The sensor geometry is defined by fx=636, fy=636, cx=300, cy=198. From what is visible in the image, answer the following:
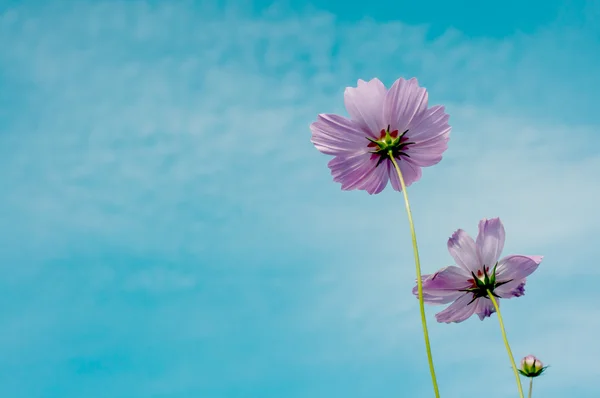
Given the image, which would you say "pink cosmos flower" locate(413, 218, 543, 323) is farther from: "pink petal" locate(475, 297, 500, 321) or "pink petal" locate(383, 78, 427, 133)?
"pink petal" locate(383, 78, 427, 133)

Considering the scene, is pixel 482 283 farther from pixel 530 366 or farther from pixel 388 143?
pixel 530 366

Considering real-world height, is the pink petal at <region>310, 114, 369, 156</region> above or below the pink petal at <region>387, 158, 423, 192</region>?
above

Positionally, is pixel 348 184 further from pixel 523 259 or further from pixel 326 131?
pixel 523 259

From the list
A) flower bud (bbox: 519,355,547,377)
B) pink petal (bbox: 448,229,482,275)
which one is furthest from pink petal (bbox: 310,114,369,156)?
flower bud (bbox: 519,355,547,377)

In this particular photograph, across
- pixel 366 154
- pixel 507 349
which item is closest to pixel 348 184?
pixel 366 154

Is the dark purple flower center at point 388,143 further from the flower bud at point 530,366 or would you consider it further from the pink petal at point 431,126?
the flower bud at point 530,366

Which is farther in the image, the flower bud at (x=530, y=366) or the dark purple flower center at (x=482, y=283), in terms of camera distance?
the flower bud at (x=530, y=366)

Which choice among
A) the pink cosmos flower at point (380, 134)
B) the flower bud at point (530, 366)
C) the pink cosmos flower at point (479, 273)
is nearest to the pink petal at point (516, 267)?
the pink cosmos flower at point (479, 273)
